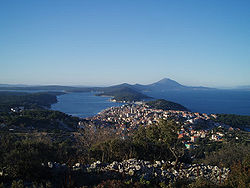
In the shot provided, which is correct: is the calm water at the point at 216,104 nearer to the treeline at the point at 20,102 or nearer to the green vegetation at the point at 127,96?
the green vegetation at the point at 127,96

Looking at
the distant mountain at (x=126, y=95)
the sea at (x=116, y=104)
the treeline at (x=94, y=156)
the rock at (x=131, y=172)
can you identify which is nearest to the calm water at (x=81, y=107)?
the sea at (x=116, y=104)

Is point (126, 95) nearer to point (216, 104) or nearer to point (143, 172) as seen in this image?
point (216, 104)

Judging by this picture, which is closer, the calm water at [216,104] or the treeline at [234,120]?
the treeline at [234,120]

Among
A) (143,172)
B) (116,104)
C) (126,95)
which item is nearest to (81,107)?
(116,104)

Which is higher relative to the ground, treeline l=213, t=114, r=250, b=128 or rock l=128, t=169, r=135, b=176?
rock l=128, t=169, r=135, b=176

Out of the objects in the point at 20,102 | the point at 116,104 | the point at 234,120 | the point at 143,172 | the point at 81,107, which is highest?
the point at 143,172

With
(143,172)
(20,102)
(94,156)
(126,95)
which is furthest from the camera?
(126,95)

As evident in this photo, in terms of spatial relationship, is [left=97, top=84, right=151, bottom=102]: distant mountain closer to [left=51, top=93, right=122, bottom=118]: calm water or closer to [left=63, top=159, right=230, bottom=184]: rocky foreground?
[left=51, top=93, right=122, bottom=118]: calm water

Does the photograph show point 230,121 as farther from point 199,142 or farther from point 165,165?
point 165,165

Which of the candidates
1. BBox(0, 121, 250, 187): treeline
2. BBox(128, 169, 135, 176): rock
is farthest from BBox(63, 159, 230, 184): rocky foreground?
BBox(0, 121, 250, 187): treeline

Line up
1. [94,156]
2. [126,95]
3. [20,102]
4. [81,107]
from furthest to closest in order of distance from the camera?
[126,95] < [81,107] < [20,102] < [94,156]

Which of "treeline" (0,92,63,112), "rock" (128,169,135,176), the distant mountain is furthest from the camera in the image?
the distant mountain
